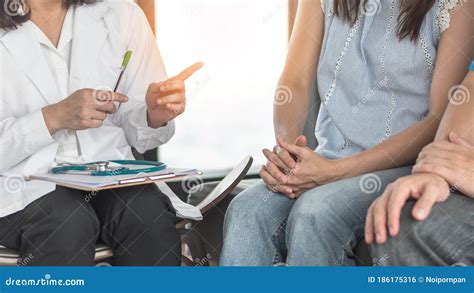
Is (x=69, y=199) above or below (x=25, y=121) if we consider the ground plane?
below

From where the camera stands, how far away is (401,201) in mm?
1291

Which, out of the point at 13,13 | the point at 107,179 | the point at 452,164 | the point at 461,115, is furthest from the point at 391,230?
the point at 13,13

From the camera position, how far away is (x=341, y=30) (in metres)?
1.77

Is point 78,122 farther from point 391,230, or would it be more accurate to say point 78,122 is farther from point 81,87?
point 391,230

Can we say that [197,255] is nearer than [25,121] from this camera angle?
No

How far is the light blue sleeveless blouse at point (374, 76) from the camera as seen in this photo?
1.65 metres

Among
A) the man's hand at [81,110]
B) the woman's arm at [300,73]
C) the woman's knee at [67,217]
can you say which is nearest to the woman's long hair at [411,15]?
the woman's arm at [300,73]

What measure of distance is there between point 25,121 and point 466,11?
1.02 metres

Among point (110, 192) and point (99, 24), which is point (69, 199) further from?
point (99, 24)

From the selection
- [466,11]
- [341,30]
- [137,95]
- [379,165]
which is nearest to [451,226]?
Answer: [379,165]

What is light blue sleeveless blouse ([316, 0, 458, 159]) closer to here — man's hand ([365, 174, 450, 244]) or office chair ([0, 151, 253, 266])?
office chair ([0, 151, 253, 266])

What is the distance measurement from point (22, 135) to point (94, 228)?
0.91 feet

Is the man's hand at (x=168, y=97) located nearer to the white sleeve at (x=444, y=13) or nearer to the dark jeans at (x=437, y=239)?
the white sleeve at (x=444, y=13)

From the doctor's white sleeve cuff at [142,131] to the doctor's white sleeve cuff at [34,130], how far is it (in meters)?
0.24
